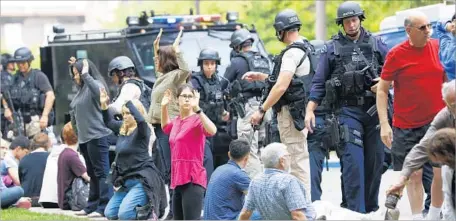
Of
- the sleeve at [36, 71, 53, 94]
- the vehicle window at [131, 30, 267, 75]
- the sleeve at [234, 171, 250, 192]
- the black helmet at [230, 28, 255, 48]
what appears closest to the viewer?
the sleeve at [234, 171, 250, 192]

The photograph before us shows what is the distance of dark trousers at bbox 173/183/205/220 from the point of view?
1220 centimetres

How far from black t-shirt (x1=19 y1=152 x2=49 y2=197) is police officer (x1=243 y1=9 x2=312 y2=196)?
4.72 m

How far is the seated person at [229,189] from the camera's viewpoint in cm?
1175

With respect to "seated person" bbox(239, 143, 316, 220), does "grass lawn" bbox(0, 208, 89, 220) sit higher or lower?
lower

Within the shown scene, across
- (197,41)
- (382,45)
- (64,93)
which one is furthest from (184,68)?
(64,93)

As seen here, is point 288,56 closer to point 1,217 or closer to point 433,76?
point 433,76

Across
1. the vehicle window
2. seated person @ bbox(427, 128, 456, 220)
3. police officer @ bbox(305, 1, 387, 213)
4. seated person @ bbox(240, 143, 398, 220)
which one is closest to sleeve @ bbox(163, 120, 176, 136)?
police officer @ bbox(305, 1, 387, 213)

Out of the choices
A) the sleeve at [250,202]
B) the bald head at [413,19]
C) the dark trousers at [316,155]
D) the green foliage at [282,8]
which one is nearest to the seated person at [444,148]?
the bald head at [413,19]

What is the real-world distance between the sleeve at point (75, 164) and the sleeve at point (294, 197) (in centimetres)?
545

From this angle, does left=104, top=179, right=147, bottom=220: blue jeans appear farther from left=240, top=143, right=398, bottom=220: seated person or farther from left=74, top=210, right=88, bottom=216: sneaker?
left=240, top=143, right=398, bottom=220: seated person

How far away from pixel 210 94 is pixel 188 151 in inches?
124

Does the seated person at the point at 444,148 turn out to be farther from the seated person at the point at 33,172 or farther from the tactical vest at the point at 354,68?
the seated person at the point at 33,172

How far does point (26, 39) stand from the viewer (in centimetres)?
8662

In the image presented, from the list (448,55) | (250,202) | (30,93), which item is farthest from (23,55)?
(448,55)
